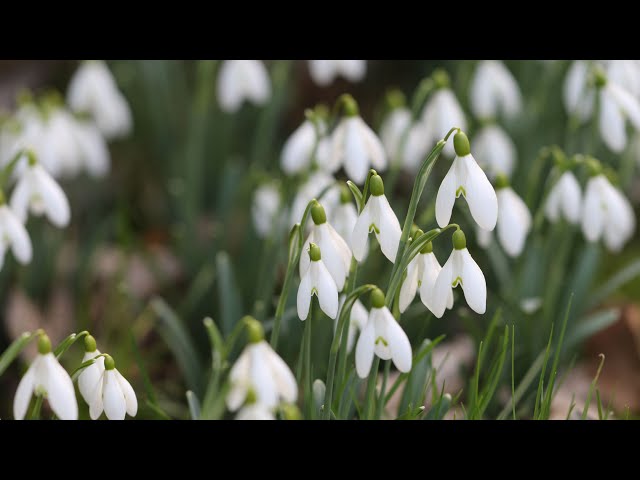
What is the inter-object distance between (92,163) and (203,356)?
646mm

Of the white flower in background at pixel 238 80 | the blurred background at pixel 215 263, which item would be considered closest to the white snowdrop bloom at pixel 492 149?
the blurred background at pixel 215 263

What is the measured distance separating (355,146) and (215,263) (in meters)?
0.70

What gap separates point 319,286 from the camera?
4.02 ft

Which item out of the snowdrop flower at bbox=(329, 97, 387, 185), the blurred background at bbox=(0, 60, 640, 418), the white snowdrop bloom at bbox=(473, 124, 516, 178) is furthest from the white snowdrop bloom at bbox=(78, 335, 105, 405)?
the white snowdrop bloom at bbox=(473, 124, 516, 178)

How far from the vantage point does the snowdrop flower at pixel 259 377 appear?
1110mm

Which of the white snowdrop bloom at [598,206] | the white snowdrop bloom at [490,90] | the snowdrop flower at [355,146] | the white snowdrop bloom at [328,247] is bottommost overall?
the white snowdrop bloom at [328,247]

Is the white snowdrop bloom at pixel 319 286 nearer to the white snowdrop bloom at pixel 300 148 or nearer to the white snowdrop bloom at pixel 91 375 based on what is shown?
the white snowdrop bloom at pixel 91 375

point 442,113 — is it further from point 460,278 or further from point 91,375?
point 91,375

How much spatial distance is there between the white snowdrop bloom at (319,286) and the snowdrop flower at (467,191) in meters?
0.17

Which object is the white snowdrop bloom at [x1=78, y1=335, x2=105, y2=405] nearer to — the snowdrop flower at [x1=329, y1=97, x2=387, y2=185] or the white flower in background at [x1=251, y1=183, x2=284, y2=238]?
the snowdrop flower at [x1=329, y1=97, x2=387, y2=185]

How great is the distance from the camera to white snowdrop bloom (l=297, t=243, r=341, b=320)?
122 cm
